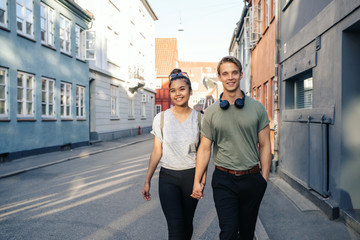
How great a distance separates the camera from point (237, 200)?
3.07 meters

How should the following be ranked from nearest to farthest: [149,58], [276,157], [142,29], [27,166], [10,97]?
[276,157]
[27,166]
[10,97]
[142,29]
[149,58]

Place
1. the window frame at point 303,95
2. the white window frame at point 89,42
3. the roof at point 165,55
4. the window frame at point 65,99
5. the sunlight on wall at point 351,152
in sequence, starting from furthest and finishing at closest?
the roof at point 165,55 < the white window frame at point 89,42 < the window frame at point 65,99 < the window frame at point 303,95 < the sunlight on wall at point 351,152

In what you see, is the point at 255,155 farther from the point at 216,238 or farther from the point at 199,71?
the point at 199,71

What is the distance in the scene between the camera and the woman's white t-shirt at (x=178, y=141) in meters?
3.28

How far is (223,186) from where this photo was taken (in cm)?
308

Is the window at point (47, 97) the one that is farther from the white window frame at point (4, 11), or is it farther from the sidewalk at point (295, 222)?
the sidewalk at point (295, 222)

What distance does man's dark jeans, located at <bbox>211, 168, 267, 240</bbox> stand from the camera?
9.86ft

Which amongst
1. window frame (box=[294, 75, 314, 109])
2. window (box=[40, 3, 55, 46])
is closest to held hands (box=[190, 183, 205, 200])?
window frame (box=[294, 75, 314, 109])

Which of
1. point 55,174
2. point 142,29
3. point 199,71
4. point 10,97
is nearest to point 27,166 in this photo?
point 55,174

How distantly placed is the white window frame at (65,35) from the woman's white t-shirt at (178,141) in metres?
14.7

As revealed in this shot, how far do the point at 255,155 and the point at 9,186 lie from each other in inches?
274

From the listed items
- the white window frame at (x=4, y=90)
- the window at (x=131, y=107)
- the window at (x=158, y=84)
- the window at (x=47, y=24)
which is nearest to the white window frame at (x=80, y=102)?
the window at (x=47, y=24)

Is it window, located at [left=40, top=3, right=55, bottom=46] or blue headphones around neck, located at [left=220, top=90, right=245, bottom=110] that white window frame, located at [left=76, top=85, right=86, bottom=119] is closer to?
window, located at [left=40, top=3, right=55, bottom=46]

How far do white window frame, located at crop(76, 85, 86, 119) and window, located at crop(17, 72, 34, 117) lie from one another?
4343 millimetres
